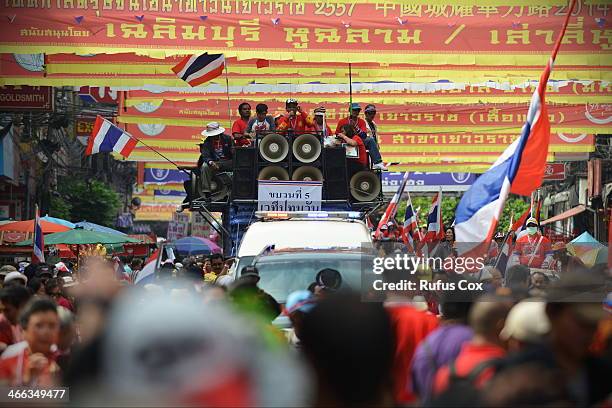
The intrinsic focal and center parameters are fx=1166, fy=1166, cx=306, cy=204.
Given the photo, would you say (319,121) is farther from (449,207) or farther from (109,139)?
(449,207)

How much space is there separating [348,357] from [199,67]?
15536 mm

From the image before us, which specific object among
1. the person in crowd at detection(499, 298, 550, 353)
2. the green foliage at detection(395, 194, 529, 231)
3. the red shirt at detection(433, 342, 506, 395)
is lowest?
the green foliage at detection(395, 194, 529, 231)

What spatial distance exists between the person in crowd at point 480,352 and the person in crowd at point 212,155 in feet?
42.4

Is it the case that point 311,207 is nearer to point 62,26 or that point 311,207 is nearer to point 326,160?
point 326,160

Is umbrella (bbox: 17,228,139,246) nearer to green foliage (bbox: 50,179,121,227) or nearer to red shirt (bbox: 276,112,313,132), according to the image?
red shirt (bbox: 276,112,313,132)

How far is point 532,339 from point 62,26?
11.6 m

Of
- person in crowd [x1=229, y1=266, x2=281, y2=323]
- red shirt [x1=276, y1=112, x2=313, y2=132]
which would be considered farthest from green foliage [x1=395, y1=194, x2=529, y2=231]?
person in crowd [x1=229, y1=266, x2=281, y2=323]

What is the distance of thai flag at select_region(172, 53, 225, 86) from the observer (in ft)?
60.7

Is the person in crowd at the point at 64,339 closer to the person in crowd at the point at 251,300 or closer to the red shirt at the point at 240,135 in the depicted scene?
the person in crowd at the point at 251,300

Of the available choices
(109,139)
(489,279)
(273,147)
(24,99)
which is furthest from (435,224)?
(24,99)

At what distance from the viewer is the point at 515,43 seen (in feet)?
52.8

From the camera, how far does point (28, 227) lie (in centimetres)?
2417

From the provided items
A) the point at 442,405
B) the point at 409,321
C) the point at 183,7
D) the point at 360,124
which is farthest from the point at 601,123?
the point at 442,405

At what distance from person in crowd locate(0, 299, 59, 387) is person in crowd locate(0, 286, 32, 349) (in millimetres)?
1223
